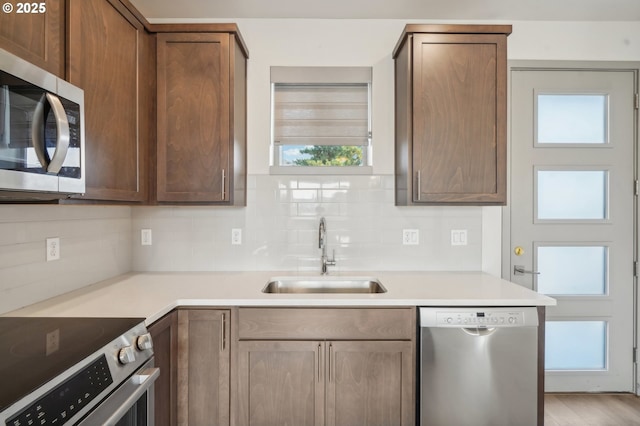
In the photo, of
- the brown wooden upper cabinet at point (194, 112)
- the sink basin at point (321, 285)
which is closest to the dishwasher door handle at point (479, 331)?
the sink basin at point (321, 285)

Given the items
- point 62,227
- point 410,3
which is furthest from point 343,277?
point 410,3

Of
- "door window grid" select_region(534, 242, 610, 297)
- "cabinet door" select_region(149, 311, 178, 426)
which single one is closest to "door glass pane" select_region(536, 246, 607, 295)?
"door window grid" select_region(534, 242, 610, 297)

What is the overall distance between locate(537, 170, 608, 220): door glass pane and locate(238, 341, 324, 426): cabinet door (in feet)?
6.41

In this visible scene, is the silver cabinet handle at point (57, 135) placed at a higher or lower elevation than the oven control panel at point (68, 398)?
higher

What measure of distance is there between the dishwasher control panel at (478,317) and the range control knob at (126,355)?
1.27 meters

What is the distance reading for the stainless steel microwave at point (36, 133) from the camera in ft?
3.36

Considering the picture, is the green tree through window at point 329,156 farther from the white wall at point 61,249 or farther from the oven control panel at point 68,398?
the oven control panel at point 68,398

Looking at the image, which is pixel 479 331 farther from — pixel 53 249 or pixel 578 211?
pixel 53 249

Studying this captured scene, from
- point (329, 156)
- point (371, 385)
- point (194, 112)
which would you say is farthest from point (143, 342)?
point (329, 156)

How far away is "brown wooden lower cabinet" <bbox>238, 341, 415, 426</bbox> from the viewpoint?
182 cm

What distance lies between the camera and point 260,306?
71.9 inches

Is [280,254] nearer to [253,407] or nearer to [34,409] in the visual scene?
[253,407]

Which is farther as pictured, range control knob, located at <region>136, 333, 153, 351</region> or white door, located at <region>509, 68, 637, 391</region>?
white door, located at <region>509, 68, 637, 391</region>

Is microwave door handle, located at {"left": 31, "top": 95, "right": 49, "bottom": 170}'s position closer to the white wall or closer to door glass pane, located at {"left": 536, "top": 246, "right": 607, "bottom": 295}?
the white wall
